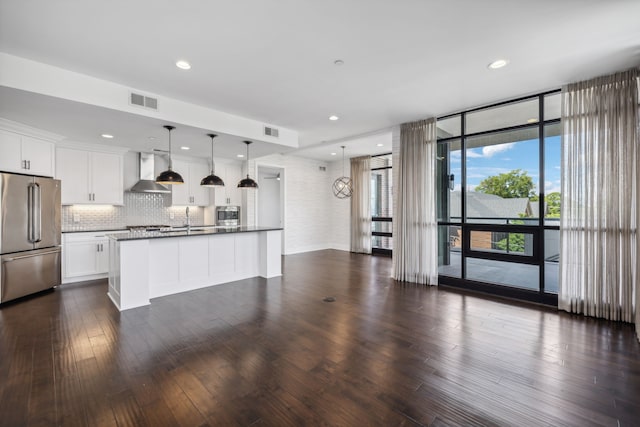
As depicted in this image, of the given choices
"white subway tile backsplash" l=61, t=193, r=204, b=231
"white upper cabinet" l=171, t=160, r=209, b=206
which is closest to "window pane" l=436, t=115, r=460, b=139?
"white upper cabinet" l=171, t=160, r=209, b=206

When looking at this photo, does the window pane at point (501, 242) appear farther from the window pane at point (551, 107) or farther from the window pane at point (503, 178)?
the window pane at point (551, 107)

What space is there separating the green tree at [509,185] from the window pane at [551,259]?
66cm

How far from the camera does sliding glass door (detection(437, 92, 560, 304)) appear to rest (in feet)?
13.5

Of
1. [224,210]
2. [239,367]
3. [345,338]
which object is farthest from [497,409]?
[224,210]

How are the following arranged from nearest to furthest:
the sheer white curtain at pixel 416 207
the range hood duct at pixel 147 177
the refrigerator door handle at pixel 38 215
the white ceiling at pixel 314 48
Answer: the white ceiling at pixel 314 48 → the refrigerator door handle at pixel 38 215 → the sheer white curtain at pixel 416 207 → the range hood duct at pixel 147 177

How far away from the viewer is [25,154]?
4.48 meters

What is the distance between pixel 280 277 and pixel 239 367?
320cm

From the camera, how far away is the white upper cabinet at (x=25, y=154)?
4203 mm

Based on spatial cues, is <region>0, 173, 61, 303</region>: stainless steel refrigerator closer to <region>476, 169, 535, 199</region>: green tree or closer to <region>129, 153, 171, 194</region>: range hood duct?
<region>129, 153, 171, 194</region>: range hood duct

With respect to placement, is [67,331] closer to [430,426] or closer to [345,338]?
[345,338]

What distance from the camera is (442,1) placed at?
7.41ft

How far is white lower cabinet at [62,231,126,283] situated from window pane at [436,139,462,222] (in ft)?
21.7

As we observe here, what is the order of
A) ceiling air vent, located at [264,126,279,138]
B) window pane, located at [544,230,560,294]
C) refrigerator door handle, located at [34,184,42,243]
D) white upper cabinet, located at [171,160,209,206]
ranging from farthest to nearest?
white upper cabinet, located at [171,160,209,206] → ceiling air vent, located at [264,126,279,138] → refrigerator door handle, located at [34,184,42,243] → window pane, located at [544,230,560,294]

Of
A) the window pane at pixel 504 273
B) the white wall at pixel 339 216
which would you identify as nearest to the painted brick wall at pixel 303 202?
the white wall at pixel 339 216
